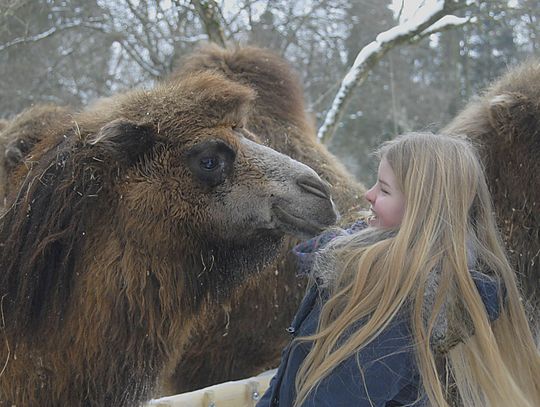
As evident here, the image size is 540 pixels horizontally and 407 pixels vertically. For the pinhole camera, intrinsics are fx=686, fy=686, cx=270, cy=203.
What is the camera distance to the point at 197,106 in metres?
2.95

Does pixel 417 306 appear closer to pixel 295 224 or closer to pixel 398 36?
pixel 295 224

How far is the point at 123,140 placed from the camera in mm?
2773

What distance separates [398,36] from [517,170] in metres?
3.83

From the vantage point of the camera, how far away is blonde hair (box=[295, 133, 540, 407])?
2352 millimetres

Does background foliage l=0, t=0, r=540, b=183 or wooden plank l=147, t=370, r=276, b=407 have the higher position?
background foliage l=0, t=0, r=540, b=183

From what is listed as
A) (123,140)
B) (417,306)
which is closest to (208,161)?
(123,140)

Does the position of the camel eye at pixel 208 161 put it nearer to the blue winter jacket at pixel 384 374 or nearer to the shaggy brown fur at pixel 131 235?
the shaggy brown fur at pixel 131 235

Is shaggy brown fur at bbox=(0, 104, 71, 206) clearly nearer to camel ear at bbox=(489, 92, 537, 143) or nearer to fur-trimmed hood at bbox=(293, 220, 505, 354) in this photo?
fur-trimmed hood at bbox=(293, 220, 505, 354)

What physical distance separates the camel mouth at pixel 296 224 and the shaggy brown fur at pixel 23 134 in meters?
1.97

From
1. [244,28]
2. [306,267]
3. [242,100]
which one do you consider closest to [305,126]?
[242,100]

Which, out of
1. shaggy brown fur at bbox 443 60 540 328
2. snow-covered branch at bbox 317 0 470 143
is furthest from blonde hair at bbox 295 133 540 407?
snow-covered branch at bbox 317 0 470 143

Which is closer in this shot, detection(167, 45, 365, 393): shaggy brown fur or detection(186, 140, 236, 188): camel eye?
detection(186, 140, 236, 188): camel eye

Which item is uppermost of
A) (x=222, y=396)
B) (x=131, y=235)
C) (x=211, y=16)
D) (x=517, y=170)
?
(x=211, y=16)

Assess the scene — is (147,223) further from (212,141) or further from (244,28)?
(244,28)
